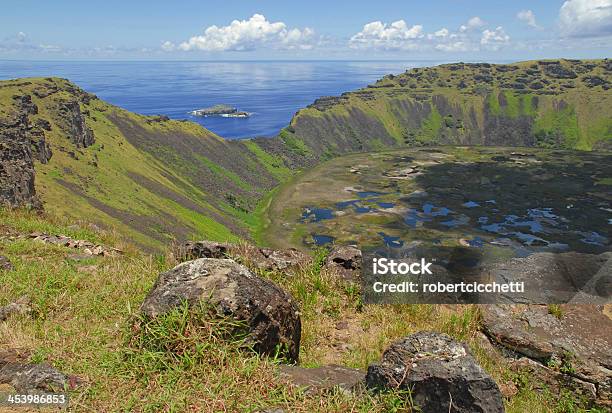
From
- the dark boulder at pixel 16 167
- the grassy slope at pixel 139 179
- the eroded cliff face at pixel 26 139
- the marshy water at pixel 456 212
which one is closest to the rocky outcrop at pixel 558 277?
the eroded cliff face at pixel 26 139

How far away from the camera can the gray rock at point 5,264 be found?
12357mm

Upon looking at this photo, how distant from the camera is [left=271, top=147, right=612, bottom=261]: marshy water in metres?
117

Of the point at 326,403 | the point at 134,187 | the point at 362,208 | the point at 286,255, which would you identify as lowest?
the point at 362,208

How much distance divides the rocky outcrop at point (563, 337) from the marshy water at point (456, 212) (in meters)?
80.7

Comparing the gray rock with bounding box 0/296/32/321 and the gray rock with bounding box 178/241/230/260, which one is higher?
the gray rock with bounding box 0/296/32/321

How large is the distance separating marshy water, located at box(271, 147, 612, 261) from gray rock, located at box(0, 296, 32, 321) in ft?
274

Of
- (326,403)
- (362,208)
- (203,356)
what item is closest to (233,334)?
(203,356)

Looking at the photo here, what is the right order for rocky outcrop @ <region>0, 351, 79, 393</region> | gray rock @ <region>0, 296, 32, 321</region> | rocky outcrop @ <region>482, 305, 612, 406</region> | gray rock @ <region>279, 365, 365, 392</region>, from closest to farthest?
rocky outcrop @ <region>0, 351, 79, 393</region> < gray rock @ <region>279, 365, 365, 392</region> < rocky outcrop @ <region>482, 305, 612, 406</region> < gray rock @ <region>0, 296, 32, 321</region>

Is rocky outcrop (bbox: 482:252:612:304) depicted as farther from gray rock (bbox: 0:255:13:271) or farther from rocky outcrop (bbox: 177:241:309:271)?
gray rock (bbox: 0:255:13:271)

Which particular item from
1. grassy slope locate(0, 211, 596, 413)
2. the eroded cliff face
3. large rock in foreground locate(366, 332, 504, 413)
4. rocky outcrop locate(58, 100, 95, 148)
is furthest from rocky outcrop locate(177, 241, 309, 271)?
rocky outcrop locate(58, 100, 95, 148)

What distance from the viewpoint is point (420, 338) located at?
262 inches

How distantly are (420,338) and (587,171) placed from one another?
762ft

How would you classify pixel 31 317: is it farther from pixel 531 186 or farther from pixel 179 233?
pixel 531 186

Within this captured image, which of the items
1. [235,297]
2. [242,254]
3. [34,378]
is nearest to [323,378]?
[235,297]
